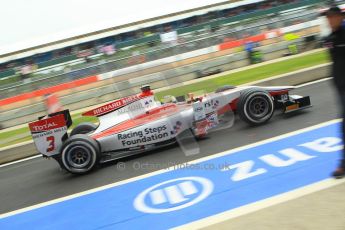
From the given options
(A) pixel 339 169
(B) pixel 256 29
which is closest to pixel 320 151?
(A) pixel 339 169

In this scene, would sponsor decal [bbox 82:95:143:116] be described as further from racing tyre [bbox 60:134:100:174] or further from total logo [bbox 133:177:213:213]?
total logo [bbox 133:177:213:213]

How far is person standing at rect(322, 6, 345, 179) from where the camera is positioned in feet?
13.0

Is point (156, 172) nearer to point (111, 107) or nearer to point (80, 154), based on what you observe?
point (80, 154)

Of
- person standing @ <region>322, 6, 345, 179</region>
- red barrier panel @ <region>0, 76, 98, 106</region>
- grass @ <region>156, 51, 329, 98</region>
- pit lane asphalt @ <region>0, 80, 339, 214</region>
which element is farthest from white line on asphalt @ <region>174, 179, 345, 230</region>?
red barrier panel @ <region>0, 76, 98, 106</region>

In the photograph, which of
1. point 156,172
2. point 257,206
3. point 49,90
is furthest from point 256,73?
point 257,206

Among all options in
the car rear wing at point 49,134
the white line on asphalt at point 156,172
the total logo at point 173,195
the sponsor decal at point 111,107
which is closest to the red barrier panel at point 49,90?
the sponsor decal at point 111,107

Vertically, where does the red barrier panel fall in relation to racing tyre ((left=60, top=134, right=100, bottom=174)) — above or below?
above

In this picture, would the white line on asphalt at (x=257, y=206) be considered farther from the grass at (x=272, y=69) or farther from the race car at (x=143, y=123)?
the grass at (x=272, y=69)

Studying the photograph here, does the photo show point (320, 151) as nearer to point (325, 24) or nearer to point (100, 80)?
point (325, 24)

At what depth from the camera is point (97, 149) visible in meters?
6.81

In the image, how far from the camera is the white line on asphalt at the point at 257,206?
3925 millimetres

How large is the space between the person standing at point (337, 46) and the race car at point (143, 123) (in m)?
3.01

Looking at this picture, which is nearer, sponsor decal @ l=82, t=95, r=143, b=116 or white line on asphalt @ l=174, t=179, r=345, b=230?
white line on asphalt @ l=174, t=179, r=345, b=230

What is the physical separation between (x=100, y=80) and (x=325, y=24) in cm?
1159
